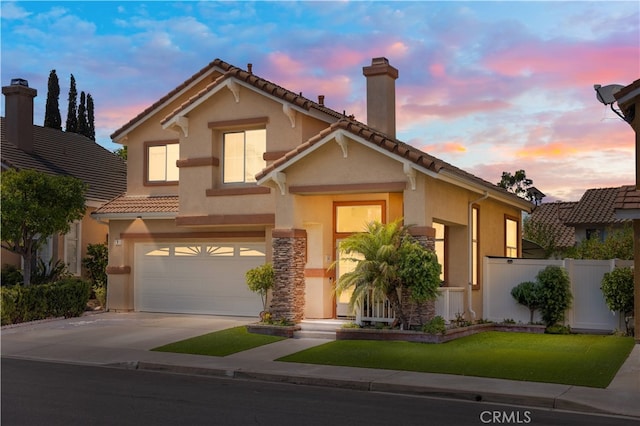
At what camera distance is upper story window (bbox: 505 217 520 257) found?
25.7 m

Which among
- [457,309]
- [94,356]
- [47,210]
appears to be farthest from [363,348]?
[47,210]

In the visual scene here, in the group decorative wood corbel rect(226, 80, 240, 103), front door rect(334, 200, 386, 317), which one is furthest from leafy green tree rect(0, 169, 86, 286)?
front door rect(334, 200, 386, 317)

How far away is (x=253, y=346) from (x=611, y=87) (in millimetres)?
10151

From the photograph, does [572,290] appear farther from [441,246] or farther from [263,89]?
[263,89]

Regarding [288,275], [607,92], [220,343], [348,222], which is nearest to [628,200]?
[607,92]

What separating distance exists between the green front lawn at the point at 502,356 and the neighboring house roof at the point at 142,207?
331 inches

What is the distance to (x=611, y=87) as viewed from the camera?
18.1 metres

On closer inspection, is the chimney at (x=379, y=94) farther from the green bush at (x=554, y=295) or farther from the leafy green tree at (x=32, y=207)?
the leafy green tree at (x=32, y=207)

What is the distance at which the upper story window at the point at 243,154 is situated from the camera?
22312mm

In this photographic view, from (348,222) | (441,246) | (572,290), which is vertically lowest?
(572,290)

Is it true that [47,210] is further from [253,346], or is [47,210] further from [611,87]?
[611,87]

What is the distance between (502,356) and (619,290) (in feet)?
15.5

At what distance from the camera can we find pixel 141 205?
24562mm

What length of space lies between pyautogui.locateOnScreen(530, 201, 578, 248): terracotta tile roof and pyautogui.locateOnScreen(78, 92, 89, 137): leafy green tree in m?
27.7
